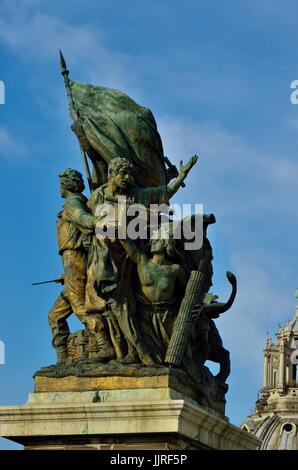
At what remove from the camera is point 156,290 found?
23.6m

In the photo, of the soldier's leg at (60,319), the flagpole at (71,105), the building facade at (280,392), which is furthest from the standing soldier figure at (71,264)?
the building facade at (280,392)

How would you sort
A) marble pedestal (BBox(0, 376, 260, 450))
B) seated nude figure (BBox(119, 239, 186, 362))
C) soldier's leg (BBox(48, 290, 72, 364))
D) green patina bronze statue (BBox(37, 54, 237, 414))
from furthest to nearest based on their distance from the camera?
soldier's leg (BBox(48, 290, 72, 364)) → seated nude figure (BBox(119, 239, 186, 362)) → green patina bronze statue (BBox(37, 54, 237, 414)) → marble pedestal (BBox(0, 376, 260, 450))

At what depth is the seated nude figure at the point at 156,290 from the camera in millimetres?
23609

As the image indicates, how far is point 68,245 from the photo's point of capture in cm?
2441

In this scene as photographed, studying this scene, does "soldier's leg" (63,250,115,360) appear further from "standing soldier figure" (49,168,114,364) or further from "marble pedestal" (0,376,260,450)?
"marble pedestal" (0,376,260,450)

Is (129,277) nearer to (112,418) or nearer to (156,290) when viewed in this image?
(156,290)

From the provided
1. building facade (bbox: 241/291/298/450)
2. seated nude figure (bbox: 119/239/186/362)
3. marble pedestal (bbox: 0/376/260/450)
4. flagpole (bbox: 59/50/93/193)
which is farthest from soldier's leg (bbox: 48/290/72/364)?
building facade (bbox: 241/291/298/450)

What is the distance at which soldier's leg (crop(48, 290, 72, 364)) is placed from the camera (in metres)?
24.3

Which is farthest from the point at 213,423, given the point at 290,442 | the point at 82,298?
the point at 290,442

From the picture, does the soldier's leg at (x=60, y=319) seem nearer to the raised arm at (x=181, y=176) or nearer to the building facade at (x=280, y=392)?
the raised arm at (x=181, y=176)

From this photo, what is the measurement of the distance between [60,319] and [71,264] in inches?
34.5

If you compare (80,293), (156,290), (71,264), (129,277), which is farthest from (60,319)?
(156,290)

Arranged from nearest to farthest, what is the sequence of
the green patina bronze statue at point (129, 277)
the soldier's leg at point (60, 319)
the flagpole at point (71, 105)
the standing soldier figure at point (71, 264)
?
1. the green patina bronze statue at point (129, 277)
2. the standing soldier figure at point (71, 264)
3. the soldier's leg at point (60, 319)
4. the flagpole at point (71, 105)

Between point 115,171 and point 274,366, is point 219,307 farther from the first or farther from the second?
point 274,366
